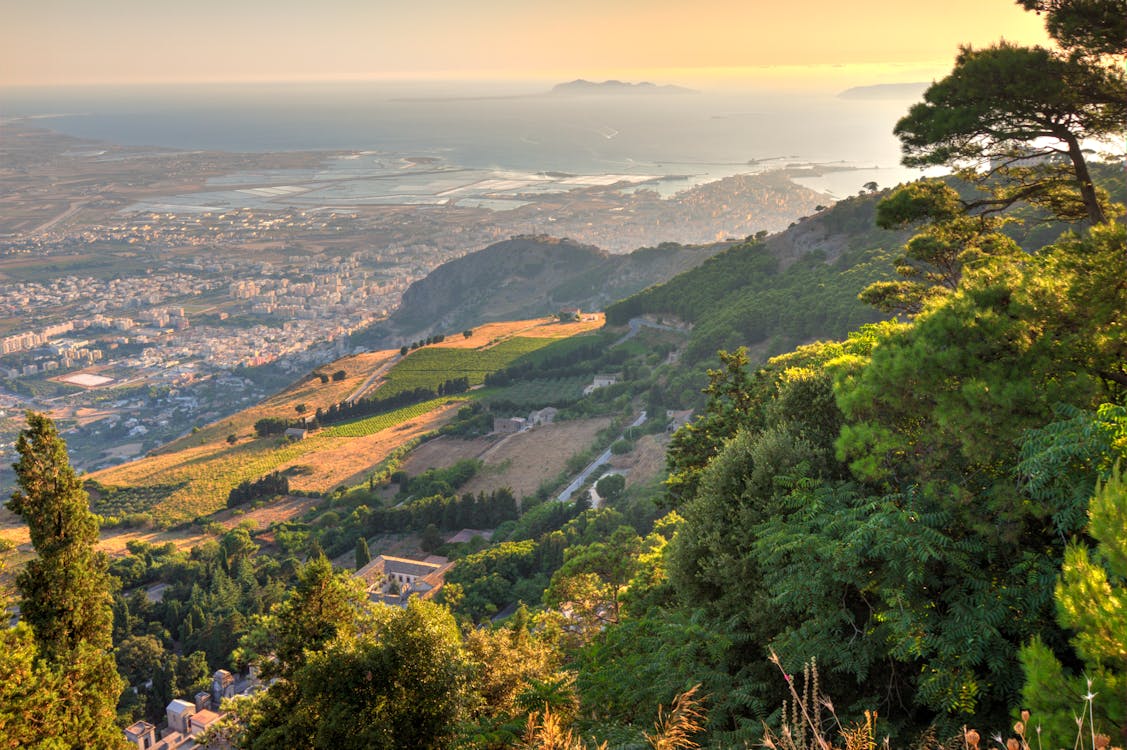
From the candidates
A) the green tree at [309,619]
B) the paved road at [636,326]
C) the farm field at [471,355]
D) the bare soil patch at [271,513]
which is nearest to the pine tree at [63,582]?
the green tree at [309,619]

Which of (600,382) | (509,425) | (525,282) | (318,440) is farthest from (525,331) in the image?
(525,282)

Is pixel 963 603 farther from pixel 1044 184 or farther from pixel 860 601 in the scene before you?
pixel 1044 184

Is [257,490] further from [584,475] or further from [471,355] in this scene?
[471,355]

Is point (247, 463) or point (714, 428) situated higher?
point (714, 428)

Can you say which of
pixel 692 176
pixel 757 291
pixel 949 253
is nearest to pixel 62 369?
pixel 757 291

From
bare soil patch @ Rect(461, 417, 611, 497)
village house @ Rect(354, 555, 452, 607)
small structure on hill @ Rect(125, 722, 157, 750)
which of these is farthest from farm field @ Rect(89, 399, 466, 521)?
small structure on hill @ Rect(125, 722, 157, 750)

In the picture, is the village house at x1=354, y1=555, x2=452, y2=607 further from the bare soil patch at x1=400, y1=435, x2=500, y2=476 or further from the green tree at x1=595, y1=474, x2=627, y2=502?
the bare soil patch at x1=400, y1=435, x2=500, y2=476
